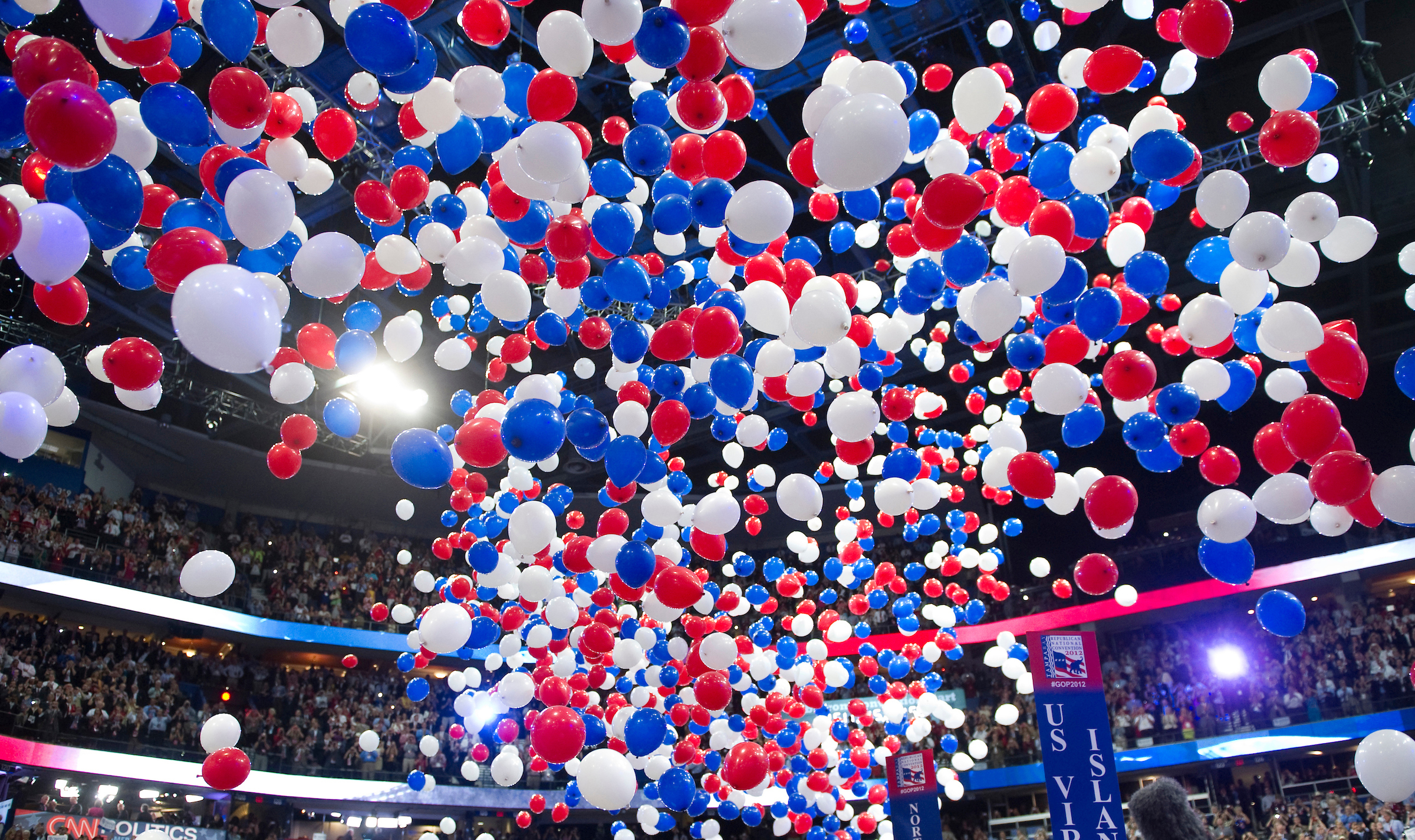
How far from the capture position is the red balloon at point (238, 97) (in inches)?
130

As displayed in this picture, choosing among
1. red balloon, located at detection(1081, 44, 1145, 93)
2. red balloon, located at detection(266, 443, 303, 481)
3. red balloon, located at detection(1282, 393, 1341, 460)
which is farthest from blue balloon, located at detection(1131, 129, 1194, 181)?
red balloon, located at detection(266, 443, 303, 481)

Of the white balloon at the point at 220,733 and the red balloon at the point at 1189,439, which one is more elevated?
the red balloon at the point at 1189,439

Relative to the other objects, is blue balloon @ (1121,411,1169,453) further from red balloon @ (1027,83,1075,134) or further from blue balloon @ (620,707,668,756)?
blue balloon @ (620,707,668,756)

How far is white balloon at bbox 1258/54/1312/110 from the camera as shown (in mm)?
3930

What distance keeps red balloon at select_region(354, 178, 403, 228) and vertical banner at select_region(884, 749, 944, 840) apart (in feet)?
17.8

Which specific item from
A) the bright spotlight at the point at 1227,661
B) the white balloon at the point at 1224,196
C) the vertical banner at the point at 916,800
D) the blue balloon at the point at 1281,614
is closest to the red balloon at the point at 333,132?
the white balloon at the point at 1224,196

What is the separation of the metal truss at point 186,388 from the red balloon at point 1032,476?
366 inches

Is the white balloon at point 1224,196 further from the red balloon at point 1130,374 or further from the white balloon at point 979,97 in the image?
the white balloon at point 979,97

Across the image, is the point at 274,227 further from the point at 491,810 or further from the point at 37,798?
the point at 491,810

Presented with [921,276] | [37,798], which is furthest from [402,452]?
[37,798]

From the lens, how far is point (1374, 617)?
1177 cm

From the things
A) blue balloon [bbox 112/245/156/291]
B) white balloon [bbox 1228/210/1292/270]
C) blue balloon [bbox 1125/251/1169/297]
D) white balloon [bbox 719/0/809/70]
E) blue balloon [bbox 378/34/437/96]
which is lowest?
white balloon [bbox 1228/210/1292/270]

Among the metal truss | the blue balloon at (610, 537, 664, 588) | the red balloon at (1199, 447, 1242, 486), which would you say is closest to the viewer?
the blue balloon at (610, 537, 664, 588)

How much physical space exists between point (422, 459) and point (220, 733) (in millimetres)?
2609
